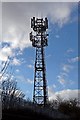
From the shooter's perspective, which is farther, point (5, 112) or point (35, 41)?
point (35, 41)

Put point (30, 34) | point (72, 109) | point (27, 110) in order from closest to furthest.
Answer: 1. point (27, 110)
2. point (30, 34)
3. point (72, 109)

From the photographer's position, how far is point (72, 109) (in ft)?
196

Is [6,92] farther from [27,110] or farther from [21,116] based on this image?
[21,116]

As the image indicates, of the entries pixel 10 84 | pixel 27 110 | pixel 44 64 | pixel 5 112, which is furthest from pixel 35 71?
pixel 5 112

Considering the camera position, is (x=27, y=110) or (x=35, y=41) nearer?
(x=27, y=110)

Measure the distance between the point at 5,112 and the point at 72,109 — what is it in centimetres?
3310

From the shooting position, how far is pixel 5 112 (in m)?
27.9

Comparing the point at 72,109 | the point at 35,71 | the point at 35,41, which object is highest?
the point at 35,41

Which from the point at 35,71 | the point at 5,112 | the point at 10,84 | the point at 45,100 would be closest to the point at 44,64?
the point at 35,71

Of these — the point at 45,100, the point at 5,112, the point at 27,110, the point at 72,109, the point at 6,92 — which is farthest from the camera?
the point at 72,109

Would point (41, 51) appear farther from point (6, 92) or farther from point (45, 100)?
point (6, 92)

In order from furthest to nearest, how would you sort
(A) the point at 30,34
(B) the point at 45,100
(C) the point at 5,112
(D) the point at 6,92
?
1. (A) the point at 30,34
2. (B) the point at 45,100
3. (D) the point at 6,92
4. (C) the point at 5,112

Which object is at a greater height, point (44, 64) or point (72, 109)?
point (44, 64)

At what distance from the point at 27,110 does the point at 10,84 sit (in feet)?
27.8
